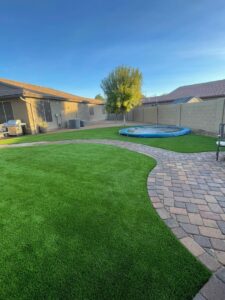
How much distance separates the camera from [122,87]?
13602 millimetres

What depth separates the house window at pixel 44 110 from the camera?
1293 cm

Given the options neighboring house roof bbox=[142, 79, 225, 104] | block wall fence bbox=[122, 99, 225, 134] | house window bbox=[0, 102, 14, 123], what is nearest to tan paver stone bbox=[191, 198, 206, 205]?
block wall fence bbox=[122, 99, 225, 134]

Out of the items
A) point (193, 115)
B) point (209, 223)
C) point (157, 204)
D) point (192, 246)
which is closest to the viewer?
point (192, 246)

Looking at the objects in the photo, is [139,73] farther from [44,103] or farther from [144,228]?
[144,228]

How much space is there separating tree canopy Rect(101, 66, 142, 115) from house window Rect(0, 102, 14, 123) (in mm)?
7875

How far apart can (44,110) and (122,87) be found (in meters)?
6.92

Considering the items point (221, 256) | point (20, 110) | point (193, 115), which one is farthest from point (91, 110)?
point (221, 256)

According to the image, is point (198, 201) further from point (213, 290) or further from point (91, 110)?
point (91, 110)

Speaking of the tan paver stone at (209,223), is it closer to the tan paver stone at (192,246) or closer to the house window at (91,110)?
the tan paver stone at (192,246)

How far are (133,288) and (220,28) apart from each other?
11.0 m

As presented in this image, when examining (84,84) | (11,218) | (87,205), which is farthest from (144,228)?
(84,84)

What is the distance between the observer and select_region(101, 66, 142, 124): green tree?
13712 mm

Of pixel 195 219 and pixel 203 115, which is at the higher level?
pixel 203 115

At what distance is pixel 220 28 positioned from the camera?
7883 millimetres
